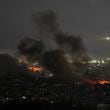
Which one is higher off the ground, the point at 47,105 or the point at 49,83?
the point at 49,83

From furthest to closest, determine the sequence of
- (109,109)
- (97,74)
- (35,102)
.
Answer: (97,74) < (35,102) < (109,109)

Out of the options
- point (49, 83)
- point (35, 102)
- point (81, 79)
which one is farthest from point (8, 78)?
point (35, 102)

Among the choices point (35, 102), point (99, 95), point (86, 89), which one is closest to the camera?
point (35, 102)

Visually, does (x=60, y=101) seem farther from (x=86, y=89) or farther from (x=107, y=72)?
(x=107, y=72)

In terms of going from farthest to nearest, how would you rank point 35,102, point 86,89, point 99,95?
point 86,89
point 99,95
point 35,102

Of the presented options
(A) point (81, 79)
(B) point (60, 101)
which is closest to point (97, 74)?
(A) point (81, 79)

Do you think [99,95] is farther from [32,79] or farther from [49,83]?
[32,79]

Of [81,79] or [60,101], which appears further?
[81,79]

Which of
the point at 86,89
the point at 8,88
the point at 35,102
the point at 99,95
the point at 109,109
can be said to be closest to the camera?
the point at 109,109

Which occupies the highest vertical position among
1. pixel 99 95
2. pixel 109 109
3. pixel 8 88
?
pixel 8 88
